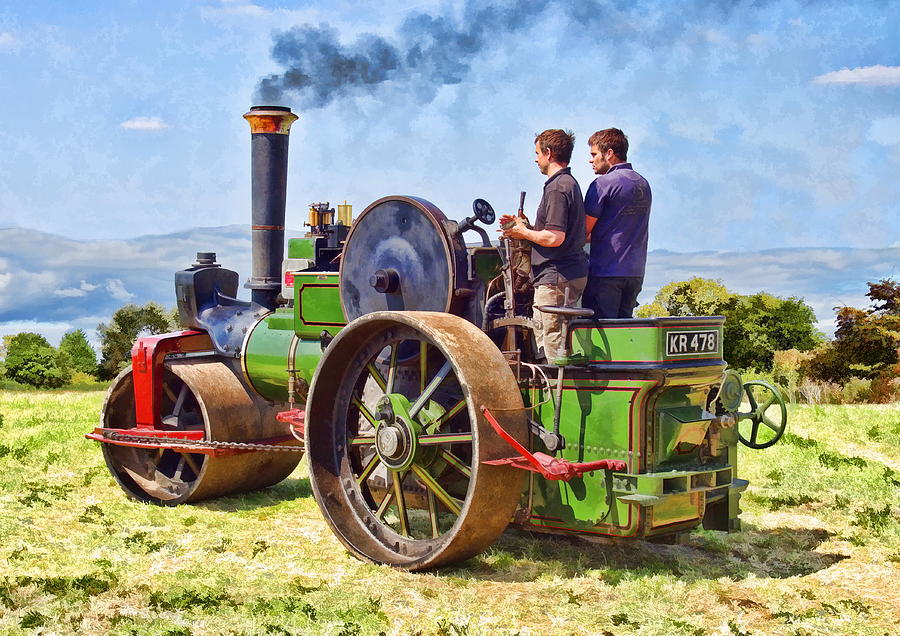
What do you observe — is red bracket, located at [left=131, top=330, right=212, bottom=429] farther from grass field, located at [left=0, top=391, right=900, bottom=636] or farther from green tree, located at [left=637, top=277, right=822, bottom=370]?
green tree, located at [left=637, top=277, right=822, bottom=370]

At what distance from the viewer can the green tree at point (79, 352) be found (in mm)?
22000

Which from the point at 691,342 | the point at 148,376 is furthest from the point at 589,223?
the point at 148,376

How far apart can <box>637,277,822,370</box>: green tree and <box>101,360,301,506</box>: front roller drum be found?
1332 cm

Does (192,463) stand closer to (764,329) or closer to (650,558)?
(650,558)

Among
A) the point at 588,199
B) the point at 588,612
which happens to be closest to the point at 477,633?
the point at 588,612

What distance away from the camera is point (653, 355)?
507cm

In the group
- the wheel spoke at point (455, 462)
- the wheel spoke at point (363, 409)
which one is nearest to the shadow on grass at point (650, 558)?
the wheel spoke at point (455, 462)

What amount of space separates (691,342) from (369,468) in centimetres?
189

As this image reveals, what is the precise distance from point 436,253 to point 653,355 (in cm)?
140

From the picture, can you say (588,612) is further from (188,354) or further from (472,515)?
(188,354)

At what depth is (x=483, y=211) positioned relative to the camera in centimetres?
578

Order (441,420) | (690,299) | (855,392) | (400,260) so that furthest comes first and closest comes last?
(690,299)
(855,392)
(400,260)
(441,420)

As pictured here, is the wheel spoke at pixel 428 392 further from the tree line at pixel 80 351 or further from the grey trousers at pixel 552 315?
the tree line at pixel 80 351

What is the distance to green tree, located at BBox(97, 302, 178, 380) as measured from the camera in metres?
22.0
